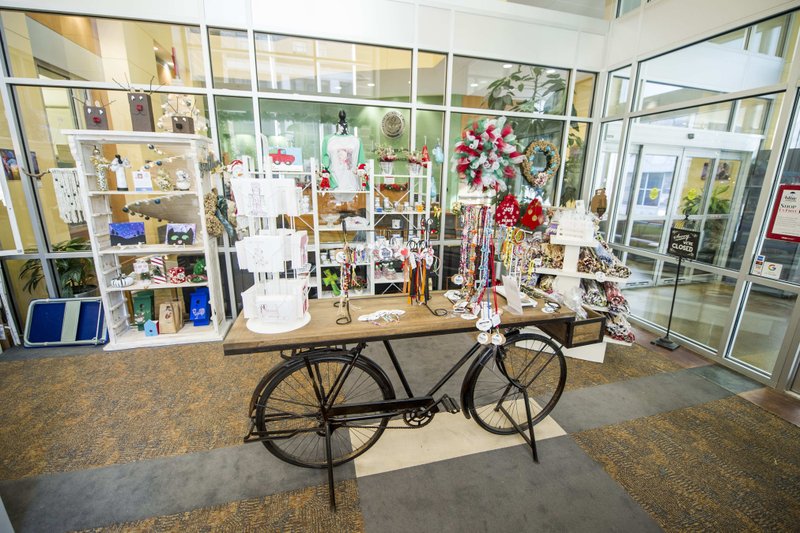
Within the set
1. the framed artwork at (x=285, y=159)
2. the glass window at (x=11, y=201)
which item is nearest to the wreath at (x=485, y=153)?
the framed artwork at (x=285, y=159)

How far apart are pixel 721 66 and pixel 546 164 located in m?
1.80

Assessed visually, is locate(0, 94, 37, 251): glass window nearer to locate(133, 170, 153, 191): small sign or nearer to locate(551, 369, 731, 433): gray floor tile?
locate(133, 170, 153, 191): small sign

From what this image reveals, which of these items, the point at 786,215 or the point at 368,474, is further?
the point at 786,215

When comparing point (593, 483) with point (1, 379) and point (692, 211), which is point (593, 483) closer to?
point (692, 211)

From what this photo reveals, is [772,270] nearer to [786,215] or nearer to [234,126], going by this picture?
[786,215]

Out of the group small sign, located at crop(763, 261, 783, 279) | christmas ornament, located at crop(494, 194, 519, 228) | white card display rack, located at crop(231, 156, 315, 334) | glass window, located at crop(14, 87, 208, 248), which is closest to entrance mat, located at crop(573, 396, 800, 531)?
small sign, located at crop(763, 261, 783, 279)

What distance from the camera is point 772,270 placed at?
9.55 ft

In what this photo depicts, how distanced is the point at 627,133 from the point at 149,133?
514 cm

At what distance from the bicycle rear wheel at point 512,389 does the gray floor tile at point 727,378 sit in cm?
133

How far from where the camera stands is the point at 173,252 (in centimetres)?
343

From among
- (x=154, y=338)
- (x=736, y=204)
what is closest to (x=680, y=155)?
(x=736, y=204)

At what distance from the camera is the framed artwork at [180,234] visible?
351 cm

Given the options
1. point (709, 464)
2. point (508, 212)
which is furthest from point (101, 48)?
point (709, 464)

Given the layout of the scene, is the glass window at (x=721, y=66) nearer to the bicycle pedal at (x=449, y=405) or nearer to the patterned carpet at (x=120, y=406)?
the bicycle pedal at (x=449, y=405)
